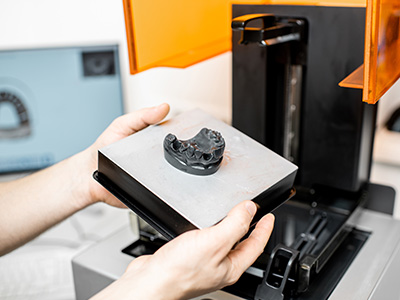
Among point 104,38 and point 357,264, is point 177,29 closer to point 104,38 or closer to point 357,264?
point 357,264

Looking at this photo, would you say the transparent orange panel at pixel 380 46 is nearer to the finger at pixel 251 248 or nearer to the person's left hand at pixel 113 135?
the finger at pixel 251 248

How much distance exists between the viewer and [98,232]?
1.13 meters

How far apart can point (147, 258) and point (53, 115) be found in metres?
0.75

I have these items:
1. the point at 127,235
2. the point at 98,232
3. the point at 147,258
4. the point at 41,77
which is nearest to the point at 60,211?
the point at 127,235

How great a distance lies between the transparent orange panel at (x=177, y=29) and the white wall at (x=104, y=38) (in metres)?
0.34

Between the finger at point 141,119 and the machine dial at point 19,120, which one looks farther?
the machine dial at point 19,120

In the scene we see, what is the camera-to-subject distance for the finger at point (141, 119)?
26.0 inches

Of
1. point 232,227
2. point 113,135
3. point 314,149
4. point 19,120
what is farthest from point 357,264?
point 19,120

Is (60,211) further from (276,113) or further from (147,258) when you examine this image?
(276,113)

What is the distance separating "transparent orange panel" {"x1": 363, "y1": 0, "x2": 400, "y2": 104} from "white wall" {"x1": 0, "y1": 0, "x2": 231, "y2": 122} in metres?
0.60

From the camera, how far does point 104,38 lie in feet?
4.12

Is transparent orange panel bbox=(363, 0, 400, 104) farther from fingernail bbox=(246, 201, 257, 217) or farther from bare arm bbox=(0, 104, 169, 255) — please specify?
bare arm bbox=(0, 104, 169, 255)

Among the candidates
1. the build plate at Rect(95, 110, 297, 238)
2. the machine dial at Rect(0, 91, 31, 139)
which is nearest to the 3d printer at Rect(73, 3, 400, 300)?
the build plate at Rect(95, 110, 297, 238)

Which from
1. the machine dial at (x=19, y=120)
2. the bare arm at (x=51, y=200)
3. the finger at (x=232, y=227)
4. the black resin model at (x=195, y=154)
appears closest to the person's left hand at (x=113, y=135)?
the bare arm at (x=51, y=200)
